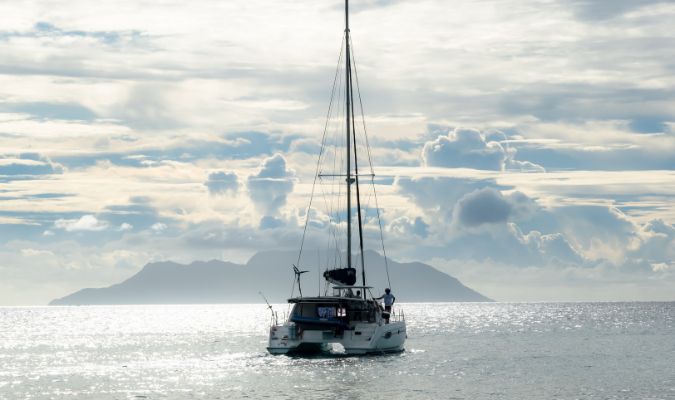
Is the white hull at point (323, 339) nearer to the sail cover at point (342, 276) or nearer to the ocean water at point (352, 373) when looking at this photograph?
the ocean water at point (352, 373)

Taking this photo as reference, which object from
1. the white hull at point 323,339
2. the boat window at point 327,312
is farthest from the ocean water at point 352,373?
the boat window at point 327,312

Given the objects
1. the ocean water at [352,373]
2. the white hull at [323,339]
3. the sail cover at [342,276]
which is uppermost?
the sail cover at [342,276]

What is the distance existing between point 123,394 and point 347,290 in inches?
746

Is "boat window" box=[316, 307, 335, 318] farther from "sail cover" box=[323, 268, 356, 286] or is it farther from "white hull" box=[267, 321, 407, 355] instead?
"sail cover" box=[323, 268, 356, 286]

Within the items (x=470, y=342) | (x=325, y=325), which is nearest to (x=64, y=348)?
(x=470, y=342)

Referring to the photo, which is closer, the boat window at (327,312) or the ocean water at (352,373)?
the ocean water at (352,373)

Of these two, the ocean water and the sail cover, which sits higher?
the sail cover

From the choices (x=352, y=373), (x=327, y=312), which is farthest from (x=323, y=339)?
(x=352, y=373)

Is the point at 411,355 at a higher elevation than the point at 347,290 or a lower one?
lower

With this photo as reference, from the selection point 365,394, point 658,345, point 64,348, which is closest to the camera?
point 365,394

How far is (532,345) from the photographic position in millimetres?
96250

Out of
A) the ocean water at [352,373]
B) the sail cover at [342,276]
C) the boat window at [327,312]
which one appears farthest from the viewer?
the sail cover at [342,276]

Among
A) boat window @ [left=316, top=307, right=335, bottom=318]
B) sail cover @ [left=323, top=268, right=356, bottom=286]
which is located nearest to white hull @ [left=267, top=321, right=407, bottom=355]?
boat window @ [left=316, top=307, right=335, bottom=318]

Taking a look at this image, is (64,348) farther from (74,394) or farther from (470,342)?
(74,394)
